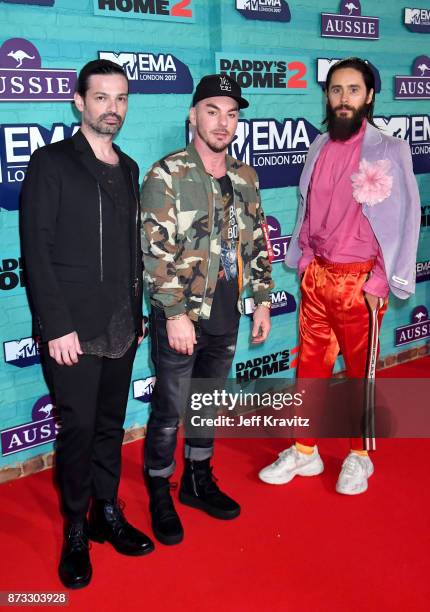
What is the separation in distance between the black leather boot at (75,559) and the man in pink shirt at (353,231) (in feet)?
3.72

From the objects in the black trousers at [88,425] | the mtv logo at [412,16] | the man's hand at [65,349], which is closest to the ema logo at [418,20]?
the mtv logo at [412,16]

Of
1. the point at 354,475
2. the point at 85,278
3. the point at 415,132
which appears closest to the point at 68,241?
the point at 85,278

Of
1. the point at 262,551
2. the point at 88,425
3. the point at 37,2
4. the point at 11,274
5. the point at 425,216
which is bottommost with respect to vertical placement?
the point at 262,551

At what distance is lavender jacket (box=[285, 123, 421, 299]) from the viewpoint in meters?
3.25

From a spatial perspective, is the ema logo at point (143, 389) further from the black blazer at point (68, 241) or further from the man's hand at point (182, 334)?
the black blazer at point (68, 241)

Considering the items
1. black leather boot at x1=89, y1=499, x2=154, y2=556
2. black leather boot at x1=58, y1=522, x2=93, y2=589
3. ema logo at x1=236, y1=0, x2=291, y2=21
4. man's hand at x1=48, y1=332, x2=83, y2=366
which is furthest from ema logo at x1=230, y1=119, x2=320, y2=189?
black leather boot at x1=58, y1=522, x2=93, y2=589

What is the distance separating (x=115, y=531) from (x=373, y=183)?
1.96m

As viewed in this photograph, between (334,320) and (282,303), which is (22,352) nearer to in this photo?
(334,320)

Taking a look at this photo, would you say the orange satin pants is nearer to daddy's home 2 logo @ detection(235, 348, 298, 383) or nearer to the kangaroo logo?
daddy's home 2 logo @ detection(235, 348, 298, 383)

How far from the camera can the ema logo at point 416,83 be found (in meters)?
5.07

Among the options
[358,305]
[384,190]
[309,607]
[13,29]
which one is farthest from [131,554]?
[13,29]

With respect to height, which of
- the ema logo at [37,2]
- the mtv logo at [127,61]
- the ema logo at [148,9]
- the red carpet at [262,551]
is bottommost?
the red carpet at [262,551]

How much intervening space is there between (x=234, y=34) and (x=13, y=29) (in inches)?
53.5

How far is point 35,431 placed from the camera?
3.71 m
